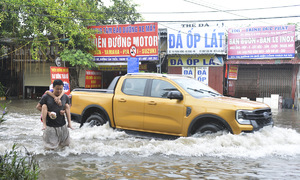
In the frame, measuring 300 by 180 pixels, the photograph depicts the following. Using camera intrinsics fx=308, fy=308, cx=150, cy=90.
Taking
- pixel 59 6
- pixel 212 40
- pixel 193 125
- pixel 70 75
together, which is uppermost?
→ pixel 59 6

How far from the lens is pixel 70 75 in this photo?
21.2m

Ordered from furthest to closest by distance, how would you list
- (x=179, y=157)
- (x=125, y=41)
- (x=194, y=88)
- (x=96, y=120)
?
(x=125, y=41) < (x=96, y=120) < (x=194, y=88) < (x=179, y=157)

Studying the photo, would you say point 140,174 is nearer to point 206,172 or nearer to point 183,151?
point 206,172

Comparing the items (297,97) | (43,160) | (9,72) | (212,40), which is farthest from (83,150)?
(9,72)

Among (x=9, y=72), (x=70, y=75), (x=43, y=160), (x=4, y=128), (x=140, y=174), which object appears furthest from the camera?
(x=9, y=72)

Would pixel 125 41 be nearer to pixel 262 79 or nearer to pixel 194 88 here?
pixel 262 79

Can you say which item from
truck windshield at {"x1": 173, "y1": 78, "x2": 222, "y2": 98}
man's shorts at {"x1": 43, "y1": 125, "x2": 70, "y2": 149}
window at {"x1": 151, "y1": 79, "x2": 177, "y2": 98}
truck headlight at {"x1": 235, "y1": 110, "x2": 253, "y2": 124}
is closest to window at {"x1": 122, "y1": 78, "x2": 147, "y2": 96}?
window at {"x1": 151, "y1": 79, "x2": 177, "y2": 98}

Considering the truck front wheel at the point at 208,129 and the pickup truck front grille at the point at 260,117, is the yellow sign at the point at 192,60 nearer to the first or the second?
the pickup truck front grille at the point at 260,117

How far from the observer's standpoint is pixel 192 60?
62.7ft

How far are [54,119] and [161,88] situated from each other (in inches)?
101

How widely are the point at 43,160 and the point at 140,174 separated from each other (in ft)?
6.86

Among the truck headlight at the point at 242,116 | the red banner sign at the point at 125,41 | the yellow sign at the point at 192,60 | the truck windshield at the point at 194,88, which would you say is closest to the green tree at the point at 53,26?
the red banner sign at the point at 125,41

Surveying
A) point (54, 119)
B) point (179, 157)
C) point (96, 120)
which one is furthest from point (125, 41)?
point (179, 157)

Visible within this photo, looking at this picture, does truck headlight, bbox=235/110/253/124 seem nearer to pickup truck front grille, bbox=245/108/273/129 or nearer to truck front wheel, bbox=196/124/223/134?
pickup truck front grille, bbox=245/108/273/129
